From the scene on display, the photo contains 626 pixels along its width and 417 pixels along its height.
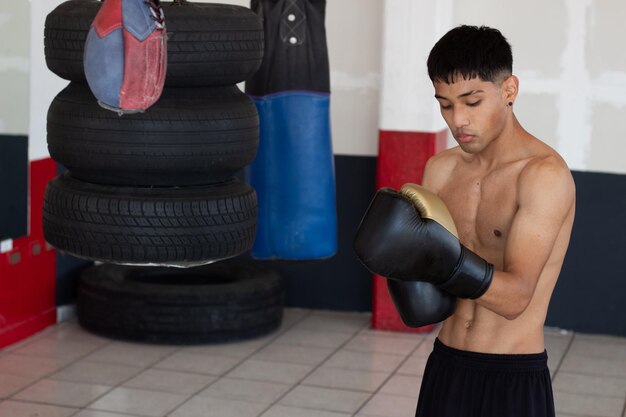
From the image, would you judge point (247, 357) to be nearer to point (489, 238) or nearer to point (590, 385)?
point (590, 385)

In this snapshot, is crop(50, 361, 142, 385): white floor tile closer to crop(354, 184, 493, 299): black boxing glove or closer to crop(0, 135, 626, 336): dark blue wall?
crop(0, 135, 626, 336): dark blue wall

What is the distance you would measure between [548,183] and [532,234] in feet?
0.41

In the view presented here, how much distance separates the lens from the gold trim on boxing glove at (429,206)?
2.46 m

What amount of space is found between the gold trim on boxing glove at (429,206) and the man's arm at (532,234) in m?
0.14

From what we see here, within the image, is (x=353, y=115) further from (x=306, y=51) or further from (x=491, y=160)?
(x=491, y=160)

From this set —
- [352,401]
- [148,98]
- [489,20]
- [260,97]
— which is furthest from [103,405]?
[489,20]

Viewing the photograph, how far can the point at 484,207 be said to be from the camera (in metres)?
2.65

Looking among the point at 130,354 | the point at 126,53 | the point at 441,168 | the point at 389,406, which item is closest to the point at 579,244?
the point at 389,406

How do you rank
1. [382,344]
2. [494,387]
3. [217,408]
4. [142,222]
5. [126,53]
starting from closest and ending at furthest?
[126,53] → [494,387] → [142,222] → [217,408] → [382,344]

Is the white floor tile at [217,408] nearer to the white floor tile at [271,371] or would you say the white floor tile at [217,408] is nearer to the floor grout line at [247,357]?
the floor grout line at [247,357]

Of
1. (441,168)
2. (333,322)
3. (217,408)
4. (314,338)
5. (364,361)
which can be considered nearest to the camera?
(441,168)

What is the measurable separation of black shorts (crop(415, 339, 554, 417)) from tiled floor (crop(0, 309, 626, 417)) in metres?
1.88

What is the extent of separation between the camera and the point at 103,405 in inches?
179

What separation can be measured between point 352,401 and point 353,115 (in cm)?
188
